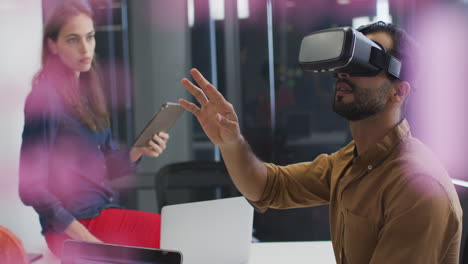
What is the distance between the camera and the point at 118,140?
303 centimetres

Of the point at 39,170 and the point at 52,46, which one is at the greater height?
the point at 52,46

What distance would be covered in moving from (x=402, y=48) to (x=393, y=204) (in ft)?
1.04

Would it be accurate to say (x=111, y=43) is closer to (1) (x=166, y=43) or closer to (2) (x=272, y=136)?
(1) (x=166, y=43)

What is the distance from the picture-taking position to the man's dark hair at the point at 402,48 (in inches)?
37.8

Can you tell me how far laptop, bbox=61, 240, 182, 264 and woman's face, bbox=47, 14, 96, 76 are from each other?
1233 mm

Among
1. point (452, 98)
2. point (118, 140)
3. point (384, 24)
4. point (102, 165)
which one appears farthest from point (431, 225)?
point (118, 140)

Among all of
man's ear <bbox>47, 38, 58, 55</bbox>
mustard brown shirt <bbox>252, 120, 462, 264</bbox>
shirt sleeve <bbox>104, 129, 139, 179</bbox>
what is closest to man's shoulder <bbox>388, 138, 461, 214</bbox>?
mustard brown shirt <bbox>252, 120, 462, 264</bbox>

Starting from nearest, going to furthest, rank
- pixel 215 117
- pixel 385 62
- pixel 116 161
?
1. pixel 385 62
2. pixel 215 117
3. pixel 116 161

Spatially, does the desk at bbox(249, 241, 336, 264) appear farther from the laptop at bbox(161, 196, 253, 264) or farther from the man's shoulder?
the man's shoulder

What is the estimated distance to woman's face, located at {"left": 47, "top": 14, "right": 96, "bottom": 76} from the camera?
188 centimetres

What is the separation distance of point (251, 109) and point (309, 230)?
3.36 feet

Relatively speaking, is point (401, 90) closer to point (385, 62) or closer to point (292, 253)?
point (385, 62)

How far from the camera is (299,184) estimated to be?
1.21 meters

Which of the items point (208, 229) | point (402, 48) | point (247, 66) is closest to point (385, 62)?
point (402, 48)
